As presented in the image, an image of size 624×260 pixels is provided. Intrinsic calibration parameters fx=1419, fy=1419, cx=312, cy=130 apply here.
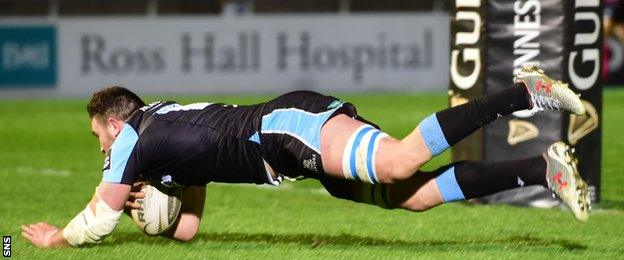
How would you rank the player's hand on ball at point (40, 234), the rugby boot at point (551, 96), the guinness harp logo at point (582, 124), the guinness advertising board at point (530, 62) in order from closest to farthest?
the rugby boot at point (551, 96) → the player's hand on ball at point (40, 234) → the guinness advertising board at point (530, 62) → the guinness harp logo at point (582, 124)

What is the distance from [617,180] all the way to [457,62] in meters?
2.47

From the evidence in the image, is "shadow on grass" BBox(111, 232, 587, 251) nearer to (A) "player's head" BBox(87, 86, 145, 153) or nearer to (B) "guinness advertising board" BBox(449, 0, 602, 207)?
(A) "player's head" BBox(87, 86, 145, 153)

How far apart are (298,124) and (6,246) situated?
5.59 feet

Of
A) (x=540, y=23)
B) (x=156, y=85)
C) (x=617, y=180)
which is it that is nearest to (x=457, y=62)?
(x=540, y=23)

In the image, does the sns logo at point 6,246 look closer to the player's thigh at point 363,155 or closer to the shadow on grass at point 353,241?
the shadow on grass at point 353,241

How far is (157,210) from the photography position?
7.21m

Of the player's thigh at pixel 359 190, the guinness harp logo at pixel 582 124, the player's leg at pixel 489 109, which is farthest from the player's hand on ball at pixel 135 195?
the guinness harp logo at pixel 582 124

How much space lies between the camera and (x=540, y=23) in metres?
9.12

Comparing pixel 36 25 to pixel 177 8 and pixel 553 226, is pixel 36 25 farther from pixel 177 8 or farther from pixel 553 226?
pixel 553 226

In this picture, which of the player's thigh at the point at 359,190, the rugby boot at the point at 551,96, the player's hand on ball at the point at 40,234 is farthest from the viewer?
the player's hand on ball at the point at 40,234

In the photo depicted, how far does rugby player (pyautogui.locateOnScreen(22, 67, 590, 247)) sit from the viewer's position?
6.61 m

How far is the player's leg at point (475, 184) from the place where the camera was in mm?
6539

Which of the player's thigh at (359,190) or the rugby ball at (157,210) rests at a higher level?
the player's thigh at (359,190)

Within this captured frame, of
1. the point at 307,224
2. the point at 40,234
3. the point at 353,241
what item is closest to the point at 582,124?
the point at 307,224
